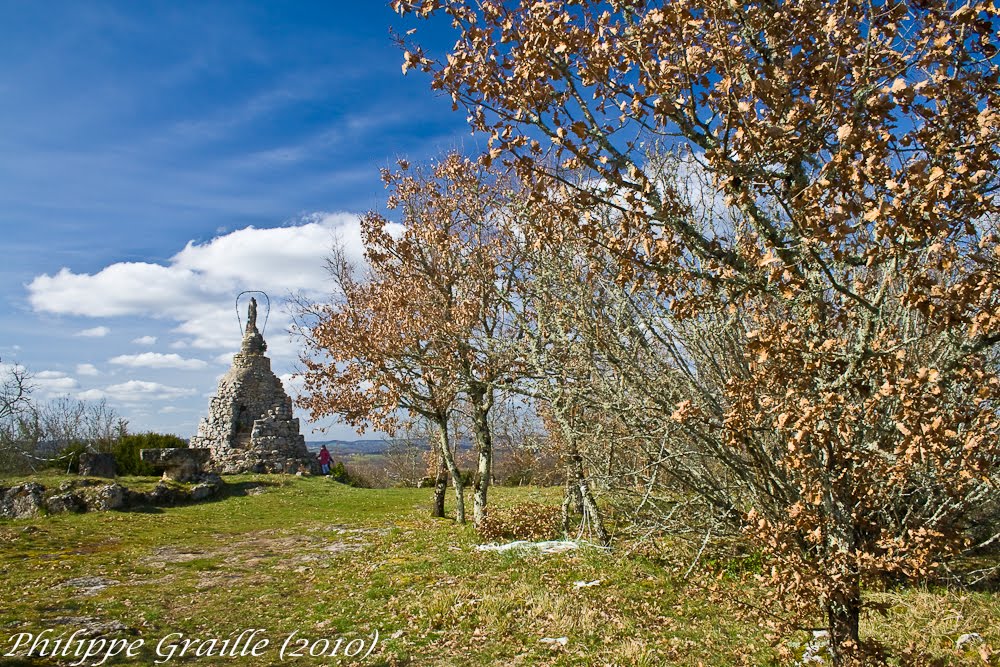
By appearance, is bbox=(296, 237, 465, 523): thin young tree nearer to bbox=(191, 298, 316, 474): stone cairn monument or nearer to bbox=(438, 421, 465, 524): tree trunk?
bbox=(438, 421, 465, 524): tree trunk

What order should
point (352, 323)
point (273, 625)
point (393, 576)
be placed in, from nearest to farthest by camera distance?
1. point (273, 625)
2. point (393, 576)
3. point (352, 323)

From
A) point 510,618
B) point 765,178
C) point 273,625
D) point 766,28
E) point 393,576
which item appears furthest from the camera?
point 393,576

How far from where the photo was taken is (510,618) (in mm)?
7039

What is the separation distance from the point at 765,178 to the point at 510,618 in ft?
18.9

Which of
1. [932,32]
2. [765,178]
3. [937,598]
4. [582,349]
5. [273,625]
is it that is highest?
[932,32]

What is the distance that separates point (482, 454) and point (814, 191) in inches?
462

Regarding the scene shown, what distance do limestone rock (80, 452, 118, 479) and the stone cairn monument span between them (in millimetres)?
5546

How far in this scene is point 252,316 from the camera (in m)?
32.9

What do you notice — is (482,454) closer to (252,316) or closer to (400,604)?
(400,604)

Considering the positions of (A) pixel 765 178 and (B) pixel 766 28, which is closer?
(A) pixel 765 178

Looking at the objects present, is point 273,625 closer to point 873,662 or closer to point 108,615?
point 108,615

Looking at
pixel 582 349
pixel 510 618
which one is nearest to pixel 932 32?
pixel 582 349

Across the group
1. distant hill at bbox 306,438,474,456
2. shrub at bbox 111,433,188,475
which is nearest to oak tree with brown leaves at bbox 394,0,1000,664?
distant hill at bbox 306,438,474,456

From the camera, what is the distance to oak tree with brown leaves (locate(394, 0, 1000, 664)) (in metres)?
3.05
